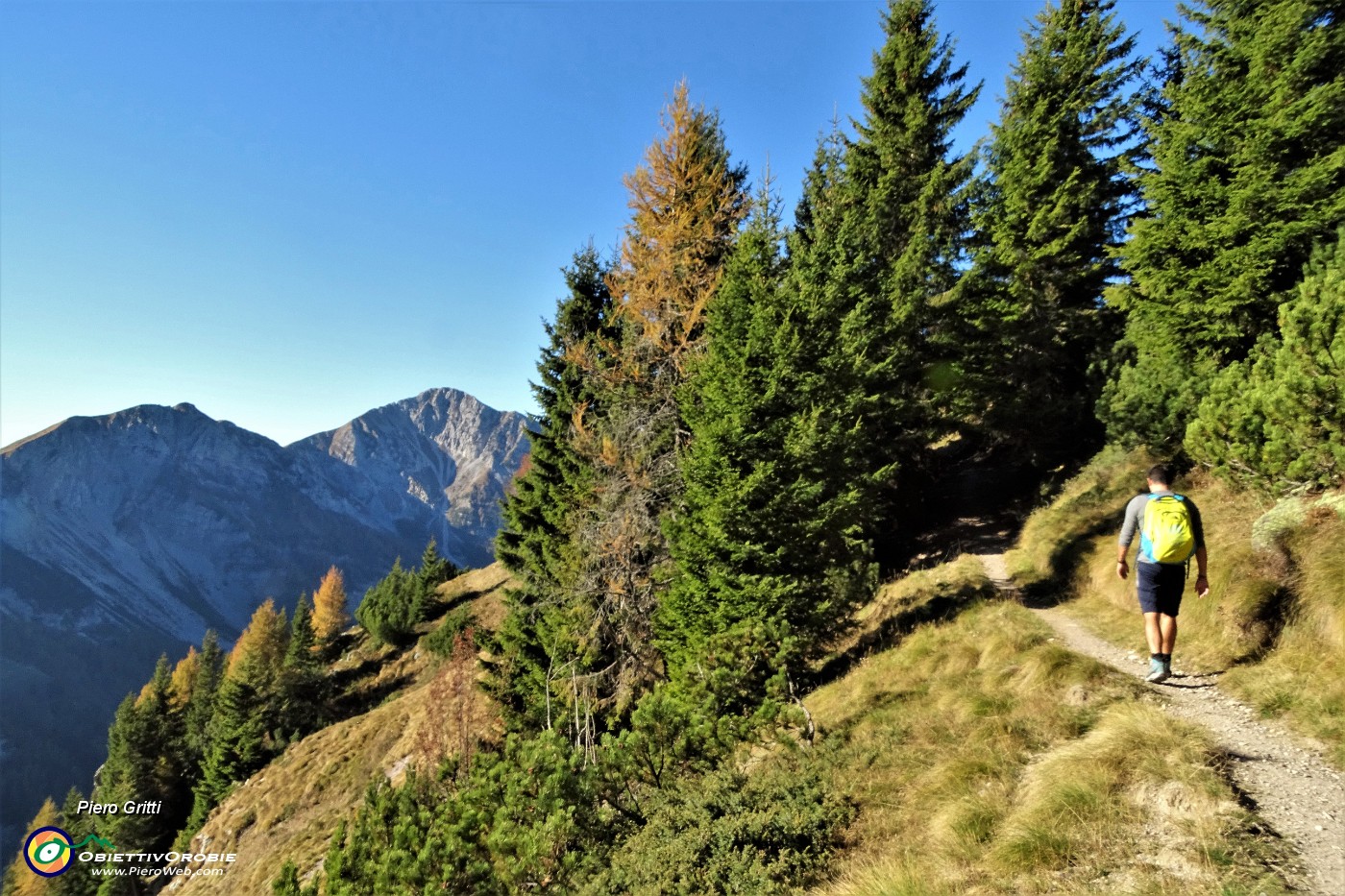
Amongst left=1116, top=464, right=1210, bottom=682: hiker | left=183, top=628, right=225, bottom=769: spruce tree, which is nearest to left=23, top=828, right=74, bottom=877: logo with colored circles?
left=1116, top=464, right=1210, bottom=682: hiker

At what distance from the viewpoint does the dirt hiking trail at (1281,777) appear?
354 cm

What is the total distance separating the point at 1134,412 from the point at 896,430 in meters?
6.71

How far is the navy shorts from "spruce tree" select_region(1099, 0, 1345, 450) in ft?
25.7

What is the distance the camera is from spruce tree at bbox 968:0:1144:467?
17.8 m

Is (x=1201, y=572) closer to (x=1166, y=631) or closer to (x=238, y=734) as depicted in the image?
(x=1166, y=631)

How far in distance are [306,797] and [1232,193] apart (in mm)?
36766

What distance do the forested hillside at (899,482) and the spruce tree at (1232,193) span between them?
8 centimetres

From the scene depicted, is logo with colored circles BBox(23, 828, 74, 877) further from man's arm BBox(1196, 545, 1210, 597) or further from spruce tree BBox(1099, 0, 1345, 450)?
spruce tree BBox(1099, 0, 1345, 450)

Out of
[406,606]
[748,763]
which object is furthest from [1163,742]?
[406,606]

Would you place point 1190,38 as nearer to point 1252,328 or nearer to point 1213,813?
point 1252,328

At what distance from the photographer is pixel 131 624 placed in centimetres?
19625

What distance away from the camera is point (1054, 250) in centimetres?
1758

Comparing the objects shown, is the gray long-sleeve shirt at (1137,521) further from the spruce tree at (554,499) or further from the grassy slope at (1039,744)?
the spruce tree at (554,499)

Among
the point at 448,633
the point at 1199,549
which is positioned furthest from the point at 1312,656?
the point at 448,633
